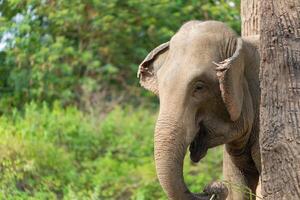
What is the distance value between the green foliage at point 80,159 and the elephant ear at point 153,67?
2.10 metres

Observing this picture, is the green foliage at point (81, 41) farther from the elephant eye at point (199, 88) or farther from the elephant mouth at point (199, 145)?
the elephant eye at point (199, 88)

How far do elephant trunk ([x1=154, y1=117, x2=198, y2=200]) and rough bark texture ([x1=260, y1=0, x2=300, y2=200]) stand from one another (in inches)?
33.4

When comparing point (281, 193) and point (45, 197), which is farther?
point (45, 197)

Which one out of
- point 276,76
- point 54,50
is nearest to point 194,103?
point 276,76

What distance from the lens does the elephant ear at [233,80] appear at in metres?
5.79

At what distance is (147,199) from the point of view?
9.50m

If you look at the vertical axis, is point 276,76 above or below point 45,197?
above

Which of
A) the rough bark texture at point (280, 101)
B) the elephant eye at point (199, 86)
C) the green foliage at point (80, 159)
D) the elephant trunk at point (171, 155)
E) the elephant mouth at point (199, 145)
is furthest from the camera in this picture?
the green foliage at point (80, 159)

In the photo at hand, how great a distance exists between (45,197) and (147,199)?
1394mm

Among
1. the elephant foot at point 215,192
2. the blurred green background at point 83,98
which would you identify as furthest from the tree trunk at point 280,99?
the blurred green background at point 83,98

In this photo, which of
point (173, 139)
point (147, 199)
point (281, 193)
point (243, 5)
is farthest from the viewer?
point (147, 199)

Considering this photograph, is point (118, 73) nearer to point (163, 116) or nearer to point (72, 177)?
point (72, 177)

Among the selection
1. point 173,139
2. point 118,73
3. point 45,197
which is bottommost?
point 118,73

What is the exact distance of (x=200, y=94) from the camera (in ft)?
19.5
